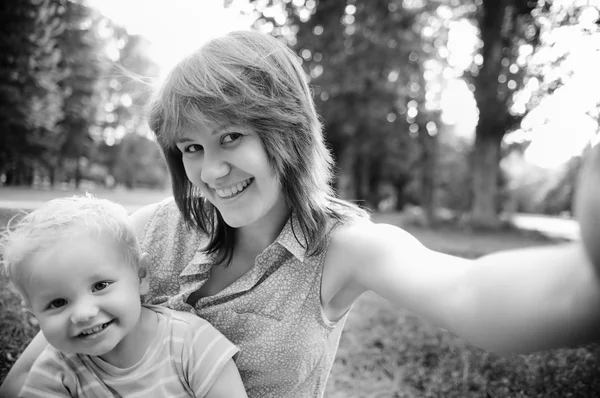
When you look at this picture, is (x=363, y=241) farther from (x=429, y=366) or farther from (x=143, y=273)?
(x=429, y=366)

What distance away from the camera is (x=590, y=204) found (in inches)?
24.2

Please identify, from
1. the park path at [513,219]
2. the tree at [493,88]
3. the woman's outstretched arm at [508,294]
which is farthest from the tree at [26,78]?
the tree at [493,88]

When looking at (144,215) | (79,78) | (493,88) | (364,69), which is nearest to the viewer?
(144,215)

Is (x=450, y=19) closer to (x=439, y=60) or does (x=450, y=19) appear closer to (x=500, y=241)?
(x=439, y=60)

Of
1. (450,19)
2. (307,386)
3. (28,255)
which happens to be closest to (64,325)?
(28,255)

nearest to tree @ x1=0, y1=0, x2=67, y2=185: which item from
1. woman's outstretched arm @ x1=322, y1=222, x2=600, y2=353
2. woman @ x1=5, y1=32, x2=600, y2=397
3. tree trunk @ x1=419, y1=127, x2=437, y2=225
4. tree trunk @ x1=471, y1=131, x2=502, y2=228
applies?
woman @ x1=5, y1=32, x2=600, y2=397

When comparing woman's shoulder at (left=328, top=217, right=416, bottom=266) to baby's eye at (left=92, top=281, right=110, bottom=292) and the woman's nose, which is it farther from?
baby's eye at (left=92, top=281, right=110, bottom=292)

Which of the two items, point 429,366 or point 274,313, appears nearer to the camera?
point 274,313

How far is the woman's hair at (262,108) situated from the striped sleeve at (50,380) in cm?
61

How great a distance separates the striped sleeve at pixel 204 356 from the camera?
51.4 inches

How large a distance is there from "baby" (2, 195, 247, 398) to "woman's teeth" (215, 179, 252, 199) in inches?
13.5

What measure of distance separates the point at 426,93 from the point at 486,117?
3.21 m

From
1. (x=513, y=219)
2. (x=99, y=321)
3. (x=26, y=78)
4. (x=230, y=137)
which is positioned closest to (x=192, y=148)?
(x=230, y=137)

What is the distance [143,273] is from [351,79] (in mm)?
8493
